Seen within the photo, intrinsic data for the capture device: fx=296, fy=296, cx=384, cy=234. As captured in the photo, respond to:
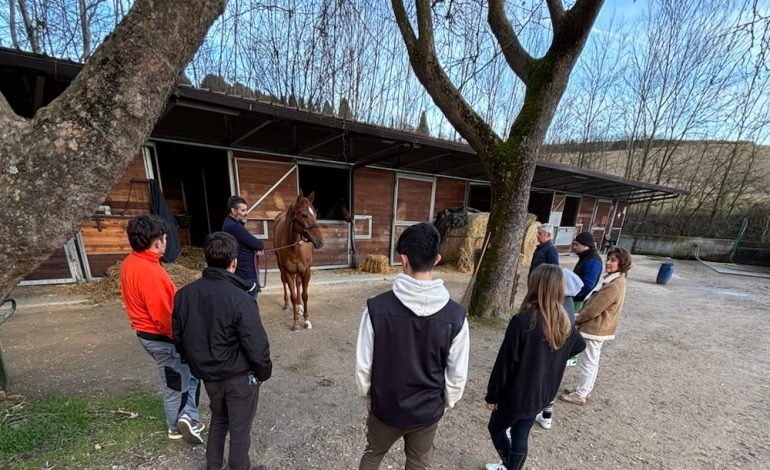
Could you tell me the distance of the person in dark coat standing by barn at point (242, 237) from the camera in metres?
3.16

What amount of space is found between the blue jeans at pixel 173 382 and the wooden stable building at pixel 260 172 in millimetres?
3333

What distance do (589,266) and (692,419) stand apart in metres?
1.56

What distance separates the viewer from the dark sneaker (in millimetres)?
1928

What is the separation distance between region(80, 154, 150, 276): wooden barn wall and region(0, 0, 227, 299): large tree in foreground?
4.44 meters

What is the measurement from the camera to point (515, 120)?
159 inches

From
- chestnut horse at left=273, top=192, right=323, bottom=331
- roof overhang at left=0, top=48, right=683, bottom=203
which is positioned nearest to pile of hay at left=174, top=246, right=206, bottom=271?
roof overhang at left=0, top=48, right=683, bottom=203

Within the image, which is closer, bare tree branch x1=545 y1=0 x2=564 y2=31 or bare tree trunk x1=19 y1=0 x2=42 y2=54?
bare tree branch x1=545 y1=0 x2=564 y2=31

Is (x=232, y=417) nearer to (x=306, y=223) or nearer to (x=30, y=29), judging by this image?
(x=306, y=223)

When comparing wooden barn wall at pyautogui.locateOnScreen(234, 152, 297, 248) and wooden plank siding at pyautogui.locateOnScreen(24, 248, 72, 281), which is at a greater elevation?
wooden barn wall at pyautogui.locateOnScreen(234, 152, 297, 248)

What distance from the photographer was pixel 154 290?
1.73 meters

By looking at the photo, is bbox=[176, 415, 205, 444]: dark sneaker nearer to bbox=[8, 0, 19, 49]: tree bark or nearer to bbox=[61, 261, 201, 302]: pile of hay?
bbox=[61, 261, 201, 302]: pile of hay

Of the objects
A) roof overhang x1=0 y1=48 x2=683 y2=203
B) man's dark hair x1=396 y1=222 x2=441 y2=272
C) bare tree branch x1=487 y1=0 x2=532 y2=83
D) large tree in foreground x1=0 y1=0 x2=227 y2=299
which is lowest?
man's dark hair x1=396 y1=222 x2=441 y2=272

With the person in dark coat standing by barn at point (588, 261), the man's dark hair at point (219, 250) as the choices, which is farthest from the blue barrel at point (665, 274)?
the man's dark hair at point (219, 250)

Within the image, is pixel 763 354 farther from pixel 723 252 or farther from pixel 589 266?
→ pixel 723 252
